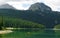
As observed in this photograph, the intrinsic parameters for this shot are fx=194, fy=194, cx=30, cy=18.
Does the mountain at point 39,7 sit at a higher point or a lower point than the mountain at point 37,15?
higher

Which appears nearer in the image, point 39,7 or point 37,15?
point 37,15

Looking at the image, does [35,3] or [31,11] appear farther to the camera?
[35,3]

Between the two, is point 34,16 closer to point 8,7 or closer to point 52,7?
point 52,7

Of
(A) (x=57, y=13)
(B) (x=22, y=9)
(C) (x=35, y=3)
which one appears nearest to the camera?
(A) (x=57, y=13)

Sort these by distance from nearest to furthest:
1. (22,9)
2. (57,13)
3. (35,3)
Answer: (57,13), (22,9), (35,3)

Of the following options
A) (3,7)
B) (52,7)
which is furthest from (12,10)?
(52,7)

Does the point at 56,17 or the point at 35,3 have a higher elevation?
the point at 35,3

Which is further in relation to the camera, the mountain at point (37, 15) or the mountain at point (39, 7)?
the mountain at point (39, 7)

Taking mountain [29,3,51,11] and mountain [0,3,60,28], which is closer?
mountain [0,3,60,28]

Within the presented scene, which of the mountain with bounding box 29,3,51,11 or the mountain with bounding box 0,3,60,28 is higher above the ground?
the mountain with bounding box 29,3,51,11

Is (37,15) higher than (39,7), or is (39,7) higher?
(39,7)

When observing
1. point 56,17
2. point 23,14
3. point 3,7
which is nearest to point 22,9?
point 23,14
